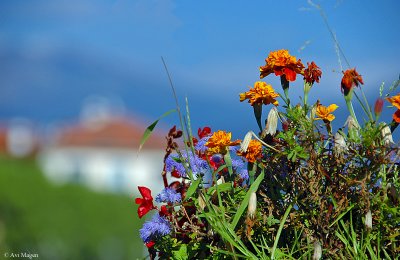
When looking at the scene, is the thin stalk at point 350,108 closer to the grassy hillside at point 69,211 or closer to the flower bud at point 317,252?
the flower bud at point 317,252

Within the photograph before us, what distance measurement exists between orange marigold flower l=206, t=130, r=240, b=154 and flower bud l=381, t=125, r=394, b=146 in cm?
45

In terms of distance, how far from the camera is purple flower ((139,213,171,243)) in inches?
88.4

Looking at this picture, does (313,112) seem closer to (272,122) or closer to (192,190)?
(272,122)

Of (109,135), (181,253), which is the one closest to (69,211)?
(181,253)

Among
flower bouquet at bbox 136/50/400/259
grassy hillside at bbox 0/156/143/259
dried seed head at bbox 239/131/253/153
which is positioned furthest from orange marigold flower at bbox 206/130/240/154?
grassy hillside at bbox 0/156/143/259

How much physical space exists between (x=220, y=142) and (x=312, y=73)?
1.20 ft

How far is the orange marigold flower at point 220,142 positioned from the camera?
2229mm

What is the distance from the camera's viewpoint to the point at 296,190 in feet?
6.93

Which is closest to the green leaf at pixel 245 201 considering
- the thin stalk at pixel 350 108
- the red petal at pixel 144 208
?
the thin stalk at pixel 350 108

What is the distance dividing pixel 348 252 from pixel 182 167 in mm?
633

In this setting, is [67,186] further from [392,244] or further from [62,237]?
[392,244]

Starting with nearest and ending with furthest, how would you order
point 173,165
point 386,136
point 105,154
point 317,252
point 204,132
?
point 317,252, point 386,136, point 173,165, point 204,132, point 105,154

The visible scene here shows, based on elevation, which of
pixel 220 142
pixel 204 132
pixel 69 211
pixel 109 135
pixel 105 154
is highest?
pixel 109 135

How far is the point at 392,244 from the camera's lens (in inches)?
80.7
